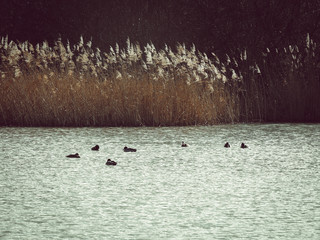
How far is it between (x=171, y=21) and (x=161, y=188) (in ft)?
34.0

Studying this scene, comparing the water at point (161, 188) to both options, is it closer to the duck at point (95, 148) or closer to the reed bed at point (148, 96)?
the duck at point (95, 148)

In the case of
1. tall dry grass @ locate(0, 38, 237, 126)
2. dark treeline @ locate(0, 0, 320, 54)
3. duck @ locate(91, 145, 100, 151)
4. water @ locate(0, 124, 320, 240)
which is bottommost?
water @ locate(0, 124, 320, 240)

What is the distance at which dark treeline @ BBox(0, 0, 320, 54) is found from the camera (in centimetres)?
1352

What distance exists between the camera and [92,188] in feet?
15.9

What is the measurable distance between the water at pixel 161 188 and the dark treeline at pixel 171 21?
5.76 m

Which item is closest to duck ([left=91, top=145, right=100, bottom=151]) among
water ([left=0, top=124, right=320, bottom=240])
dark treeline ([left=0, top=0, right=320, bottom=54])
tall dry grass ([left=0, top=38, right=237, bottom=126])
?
water ([left=0, top=124, right=320, bottom=240])

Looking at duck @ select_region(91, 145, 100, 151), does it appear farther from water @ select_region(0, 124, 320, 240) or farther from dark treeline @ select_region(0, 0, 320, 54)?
dark treeline @ select_region(0, 0, 320, 54)

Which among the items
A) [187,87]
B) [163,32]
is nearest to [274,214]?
[187,87]

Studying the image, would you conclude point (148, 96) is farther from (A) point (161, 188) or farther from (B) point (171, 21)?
(B) point (171, 21)

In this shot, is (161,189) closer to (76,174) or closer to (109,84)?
(76,174)

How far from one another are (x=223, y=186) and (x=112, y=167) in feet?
3.91

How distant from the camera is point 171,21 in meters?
14.9

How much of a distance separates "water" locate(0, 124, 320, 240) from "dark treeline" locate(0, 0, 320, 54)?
18.9ft

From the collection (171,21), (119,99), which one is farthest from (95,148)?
(171,21)
